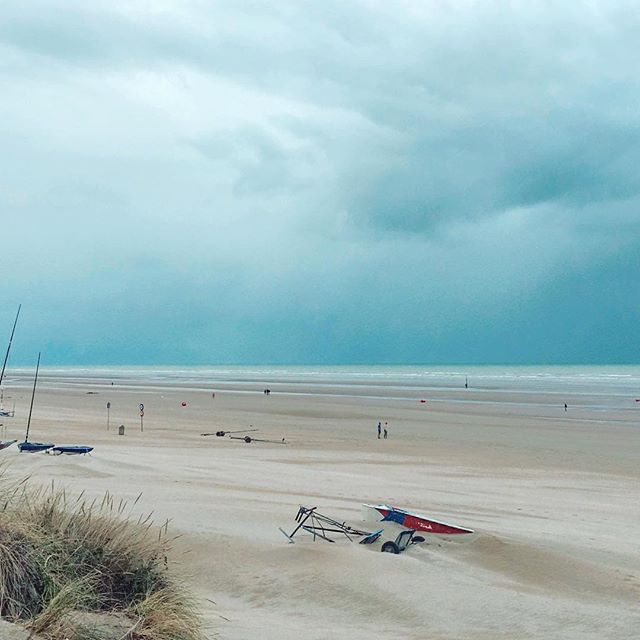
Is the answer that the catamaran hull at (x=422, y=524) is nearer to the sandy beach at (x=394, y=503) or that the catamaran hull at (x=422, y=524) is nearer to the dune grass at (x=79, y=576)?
the sandy beach at (x=394, y=503)

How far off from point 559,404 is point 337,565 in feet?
161

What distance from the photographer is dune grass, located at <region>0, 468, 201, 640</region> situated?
551 cm

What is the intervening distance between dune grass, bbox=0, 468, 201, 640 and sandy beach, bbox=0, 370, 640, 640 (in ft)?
3.18

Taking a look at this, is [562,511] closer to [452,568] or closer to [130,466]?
[452,568]

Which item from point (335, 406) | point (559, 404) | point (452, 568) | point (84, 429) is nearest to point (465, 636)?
point (452, 568)

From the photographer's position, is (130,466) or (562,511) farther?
(130,466)

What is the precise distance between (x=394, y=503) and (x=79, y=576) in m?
9.74

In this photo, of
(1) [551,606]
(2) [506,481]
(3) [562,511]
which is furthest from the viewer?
(2) [506,481]

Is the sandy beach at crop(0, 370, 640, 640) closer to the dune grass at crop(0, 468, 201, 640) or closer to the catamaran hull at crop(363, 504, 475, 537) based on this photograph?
the catamaran hull at crop(363, 504, 475, 537)

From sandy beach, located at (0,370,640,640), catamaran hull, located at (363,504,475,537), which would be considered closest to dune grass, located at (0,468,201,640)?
sandy beach, located at (0,370,640,640)

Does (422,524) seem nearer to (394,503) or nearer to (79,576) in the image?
(394,503)

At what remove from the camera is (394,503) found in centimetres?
1520

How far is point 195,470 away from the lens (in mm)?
18531

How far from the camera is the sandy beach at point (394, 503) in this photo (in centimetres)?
851
